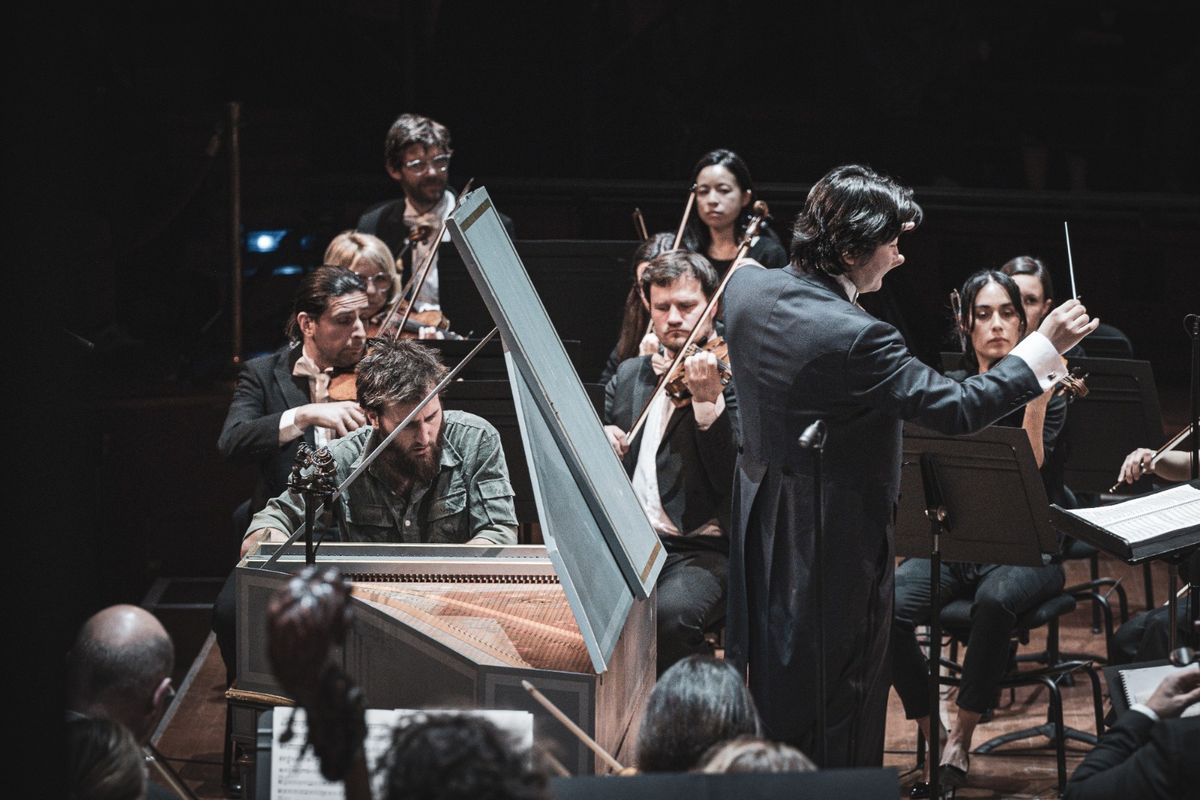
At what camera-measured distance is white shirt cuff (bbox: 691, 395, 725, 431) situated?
13.5ft

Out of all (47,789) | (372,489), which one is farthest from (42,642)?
(372,489)

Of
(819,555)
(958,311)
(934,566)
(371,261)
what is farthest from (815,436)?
(371,261)

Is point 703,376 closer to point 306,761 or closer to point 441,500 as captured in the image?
point 441,500

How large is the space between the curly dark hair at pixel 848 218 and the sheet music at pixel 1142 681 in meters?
0.94

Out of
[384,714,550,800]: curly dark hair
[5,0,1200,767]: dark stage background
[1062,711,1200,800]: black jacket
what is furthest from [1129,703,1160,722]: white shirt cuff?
[5,0,1200,767]: dark stage background

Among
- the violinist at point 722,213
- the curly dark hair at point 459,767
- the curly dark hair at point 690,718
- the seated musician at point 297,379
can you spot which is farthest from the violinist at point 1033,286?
the curly dark hair at point 459,767

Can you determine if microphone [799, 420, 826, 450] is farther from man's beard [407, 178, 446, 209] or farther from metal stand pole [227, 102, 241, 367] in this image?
metal stand pole [227, 102, 241, 367]

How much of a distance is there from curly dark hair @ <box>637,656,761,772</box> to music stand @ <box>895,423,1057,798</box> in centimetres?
130

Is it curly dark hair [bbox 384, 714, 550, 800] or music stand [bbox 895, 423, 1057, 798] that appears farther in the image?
music stand [bbox 895, 423, 1057, 798]

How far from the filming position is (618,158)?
8.12 m

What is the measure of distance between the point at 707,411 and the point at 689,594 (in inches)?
20.2

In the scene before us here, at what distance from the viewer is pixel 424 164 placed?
564 centimetres

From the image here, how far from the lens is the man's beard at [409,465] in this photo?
3.61 metres

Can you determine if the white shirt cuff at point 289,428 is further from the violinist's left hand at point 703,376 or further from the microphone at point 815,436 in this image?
the microphone at point 815,436
